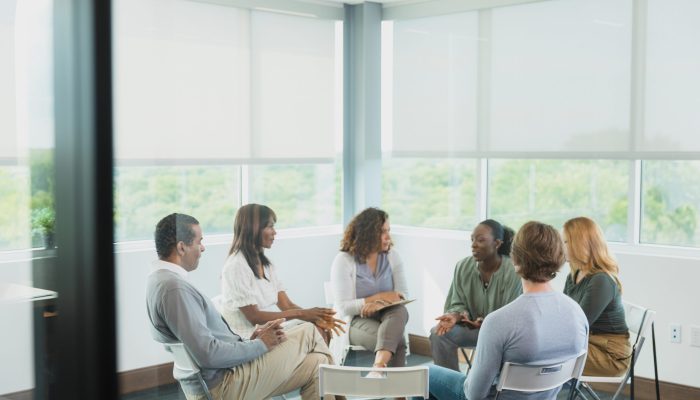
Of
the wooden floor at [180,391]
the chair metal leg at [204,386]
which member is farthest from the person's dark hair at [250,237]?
the chair metal leg at [204,386]

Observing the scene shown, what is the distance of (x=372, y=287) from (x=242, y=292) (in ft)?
3.03

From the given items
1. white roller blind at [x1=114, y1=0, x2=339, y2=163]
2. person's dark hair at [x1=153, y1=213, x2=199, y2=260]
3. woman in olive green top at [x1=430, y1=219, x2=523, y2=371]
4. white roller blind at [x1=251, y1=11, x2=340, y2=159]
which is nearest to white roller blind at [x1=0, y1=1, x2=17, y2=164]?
person's dark hair at [x1=153, y1=213, x2=199, y2=260]

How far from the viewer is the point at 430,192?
5.45m

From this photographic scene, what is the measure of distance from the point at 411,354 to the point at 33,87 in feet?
13.8

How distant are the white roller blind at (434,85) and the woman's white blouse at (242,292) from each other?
2.05m

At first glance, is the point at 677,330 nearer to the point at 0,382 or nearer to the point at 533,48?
the point at 533,48

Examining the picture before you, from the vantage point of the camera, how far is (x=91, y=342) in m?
1.38

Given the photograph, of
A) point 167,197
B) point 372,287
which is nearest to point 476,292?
point 372,287

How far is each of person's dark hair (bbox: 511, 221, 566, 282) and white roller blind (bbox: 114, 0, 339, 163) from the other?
132 cm

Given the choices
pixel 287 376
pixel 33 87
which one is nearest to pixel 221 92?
pixel 287 376

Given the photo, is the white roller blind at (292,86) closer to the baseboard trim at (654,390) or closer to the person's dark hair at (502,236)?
the person's dark hair at (502,236)

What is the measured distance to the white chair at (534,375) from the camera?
2.70 metres

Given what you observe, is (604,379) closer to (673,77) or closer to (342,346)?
(342,346)

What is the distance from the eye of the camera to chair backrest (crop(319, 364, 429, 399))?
267 cm
